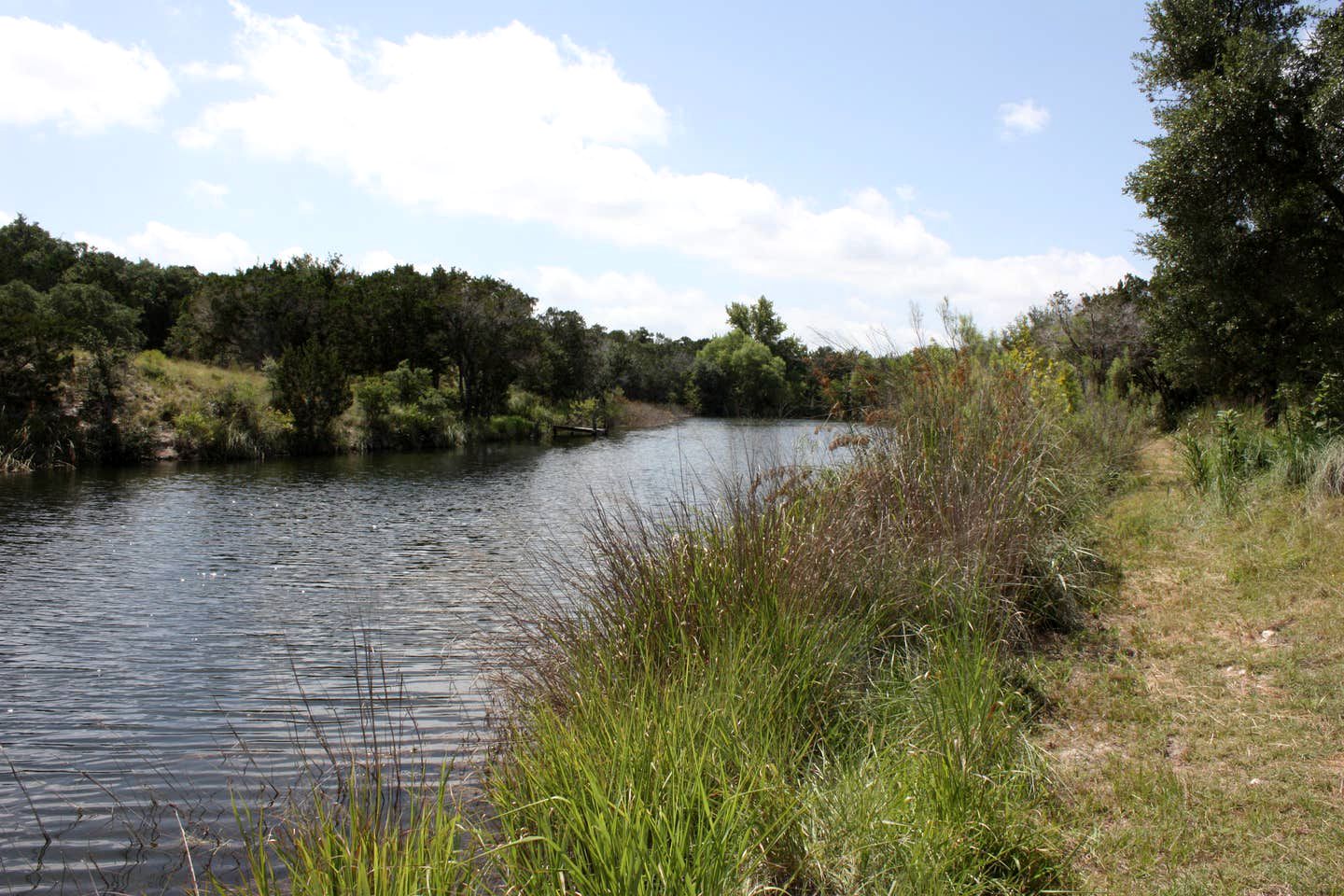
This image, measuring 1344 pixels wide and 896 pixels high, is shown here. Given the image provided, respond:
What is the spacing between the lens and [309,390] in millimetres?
31172

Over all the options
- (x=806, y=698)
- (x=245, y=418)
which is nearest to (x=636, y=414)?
(x=245, y=418)

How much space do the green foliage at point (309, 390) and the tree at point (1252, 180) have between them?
27.8m

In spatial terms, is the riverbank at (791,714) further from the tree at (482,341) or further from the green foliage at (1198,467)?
the tree at (482,341)

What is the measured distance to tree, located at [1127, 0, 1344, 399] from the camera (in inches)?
420

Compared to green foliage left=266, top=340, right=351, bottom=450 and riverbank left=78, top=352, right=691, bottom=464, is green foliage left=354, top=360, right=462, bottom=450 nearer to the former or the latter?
riverbank left=78, top=352, right=691, bottom=464

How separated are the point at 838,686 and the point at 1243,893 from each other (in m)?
1.83

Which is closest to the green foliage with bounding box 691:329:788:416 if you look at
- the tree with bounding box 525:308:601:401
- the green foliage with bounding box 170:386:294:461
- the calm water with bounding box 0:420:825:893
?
the calm water with bounding box 0:420:825:893

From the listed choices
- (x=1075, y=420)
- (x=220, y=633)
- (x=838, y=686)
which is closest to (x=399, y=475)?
(x=220, y=633)

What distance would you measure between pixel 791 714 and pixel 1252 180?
11429 mm

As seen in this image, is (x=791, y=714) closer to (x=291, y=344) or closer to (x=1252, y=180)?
(x=1252, y=180)

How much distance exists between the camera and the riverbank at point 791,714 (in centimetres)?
273

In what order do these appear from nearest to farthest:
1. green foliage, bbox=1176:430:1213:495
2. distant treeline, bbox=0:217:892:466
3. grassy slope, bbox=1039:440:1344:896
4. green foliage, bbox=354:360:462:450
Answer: grassy slope, bbox=1039:440:1344:896 → green foliage, bbox=1176:430:1213:495 → distant treeline, bbox=0:217:892:466 → green foliage, bbox=354:360:462:450

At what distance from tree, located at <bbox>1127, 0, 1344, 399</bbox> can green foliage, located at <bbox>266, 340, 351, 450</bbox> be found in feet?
91.1

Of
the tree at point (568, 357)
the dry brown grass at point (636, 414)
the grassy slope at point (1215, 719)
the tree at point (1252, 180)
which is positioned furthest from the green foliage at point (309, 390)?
the grassy slope at point (1215, 719)
